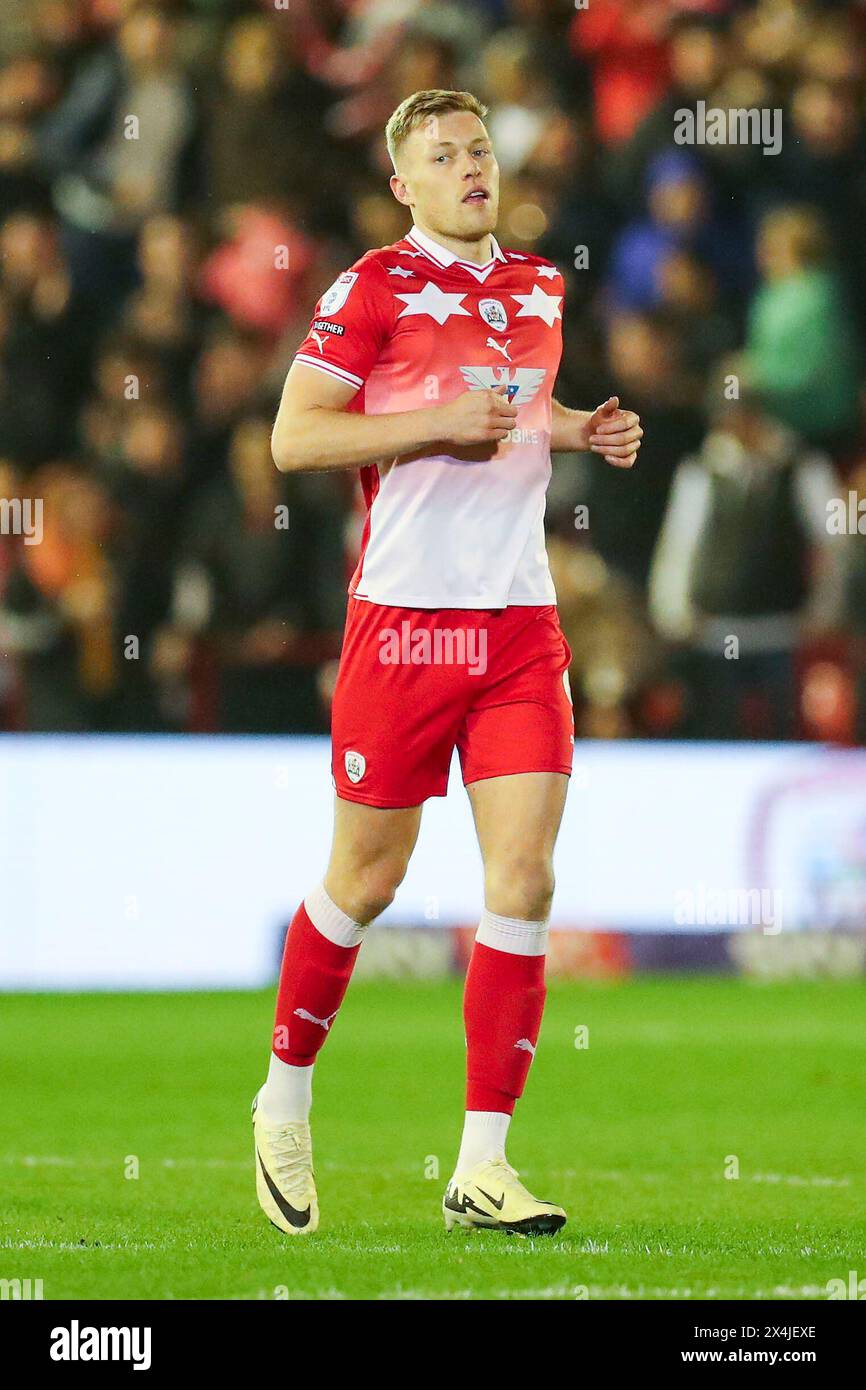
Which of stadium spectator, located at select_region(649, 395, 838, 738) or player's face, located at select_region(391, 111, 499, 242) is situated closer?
player's face, located at select_region(391, 111, 499, 242)

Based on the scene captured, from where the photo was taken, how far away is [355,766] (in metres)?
5.30

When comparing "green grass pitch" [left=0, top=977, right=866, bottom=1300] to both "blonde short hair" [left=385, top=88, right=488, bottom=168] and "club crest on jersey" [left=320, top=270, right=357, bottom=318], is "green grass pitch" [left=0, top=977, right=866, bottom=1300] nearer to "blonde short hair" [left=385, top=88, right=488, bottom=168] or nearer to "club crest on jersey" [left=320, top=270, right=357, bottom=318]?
"club crest on jersey" [left=320, top=270, right=357, bottom=318]

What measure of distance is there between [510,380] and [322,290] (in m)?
7.75

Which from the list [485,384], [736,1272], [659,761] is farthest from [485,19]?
[736,1272]

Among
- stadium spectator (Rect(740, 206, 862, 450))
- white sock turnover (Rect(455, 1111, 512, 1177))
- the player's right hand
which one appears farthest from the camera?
stadium spectator (Rect(740, 206, 862, 450))

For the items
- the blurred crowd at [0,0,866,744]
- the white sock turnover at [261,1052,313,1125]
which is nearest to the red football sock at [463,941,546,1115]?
the white sock turnover at [261,1052,313,1125]

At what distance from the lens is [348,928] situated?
5.38 m

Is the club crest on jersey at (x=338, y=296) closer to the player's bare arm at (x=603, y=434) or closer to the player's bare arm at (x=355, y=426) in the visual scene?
the player's bare arm at (x=355, y=426)

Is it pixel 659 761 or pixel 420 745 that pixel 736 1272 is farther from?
pixel 659 761

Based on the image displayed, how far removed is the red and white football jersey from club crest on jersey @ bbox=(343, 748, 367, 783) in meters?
0.37

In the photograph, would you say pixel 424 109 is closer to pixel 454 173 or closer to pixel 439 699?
pixel 454 173

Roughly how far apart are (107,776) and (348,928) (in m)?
5.81

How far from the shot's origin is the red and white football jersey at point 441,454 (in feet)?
17.3

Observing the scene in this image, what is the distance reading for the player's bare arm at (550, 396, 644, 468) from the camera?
18.0ft
